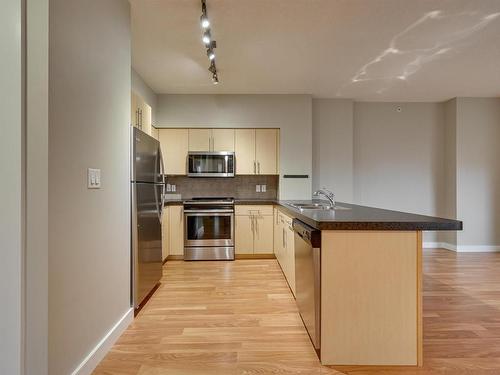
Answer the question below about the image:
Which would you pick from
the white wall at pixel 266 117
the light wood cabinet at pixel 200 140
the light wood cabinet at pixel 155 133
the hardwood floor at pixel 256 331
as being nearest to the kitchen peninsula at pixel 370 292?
the hardwood floor at pixel 256 331

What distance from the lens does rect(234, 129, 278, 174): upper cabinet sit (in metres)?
4.74

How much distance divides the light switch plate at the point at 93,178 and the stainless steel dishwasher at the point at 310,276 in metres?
1.37

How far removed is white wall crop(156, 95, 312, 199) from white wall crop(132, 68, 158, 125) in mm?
121

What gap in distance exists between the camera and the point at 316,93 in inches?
185

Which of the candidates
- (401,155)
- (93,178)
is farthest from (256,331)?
(401,155)

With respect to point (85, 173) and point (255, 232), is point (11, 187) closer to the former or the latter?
point (85, 173)

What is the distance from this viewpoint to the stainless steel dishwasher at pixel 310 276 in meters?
1.79

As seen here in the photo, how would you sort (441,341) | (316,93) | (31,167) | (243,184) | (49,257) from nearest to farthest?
(31,167) → (49,257) → (441,341) → (316,93) → (243,184)

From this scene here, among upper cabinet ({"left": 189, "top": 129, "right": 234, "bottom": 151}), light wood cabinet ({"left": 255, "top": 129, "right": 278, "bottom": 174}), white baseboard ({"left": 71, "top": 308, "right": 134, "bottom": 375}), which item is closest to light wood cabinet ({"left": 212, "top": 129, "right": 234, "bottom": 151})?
upper cabinet ({"left": 189, "top": 129, "right": 234, "bottom": 151})

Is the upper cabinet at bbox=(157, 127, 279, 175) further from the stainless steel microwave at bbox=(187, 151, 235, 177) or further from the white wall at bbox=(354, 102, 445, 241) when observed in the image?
the white wall at bbox=(354, 102, 445, 241)

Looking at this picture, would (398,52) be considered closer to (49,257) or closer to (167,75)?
(167,75)

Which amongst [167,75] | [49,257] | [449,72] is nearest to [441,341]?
[49,257]

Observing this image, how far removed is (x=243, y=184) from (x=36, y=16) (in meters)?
4.01

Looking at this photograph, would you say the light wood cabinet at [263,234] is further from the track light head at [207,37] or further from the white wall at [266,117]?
the track light head at [207,37]
